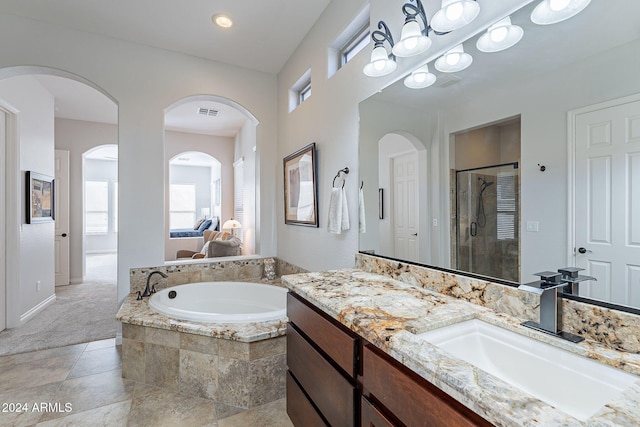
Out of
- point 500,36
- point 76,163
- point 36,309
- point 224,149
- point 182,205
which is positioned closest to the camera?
point 500,36

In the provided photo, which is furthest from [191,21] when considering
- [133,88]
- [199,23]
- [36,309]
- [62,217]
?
[62,217]

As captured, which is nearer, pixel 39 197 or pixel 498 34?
pixel 498 34

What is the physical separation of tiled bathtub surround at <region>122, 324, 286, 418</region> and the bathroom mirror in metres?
1.13

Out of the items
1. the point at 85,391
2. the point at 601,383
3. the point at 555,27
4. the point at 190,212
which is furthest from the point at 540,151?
the point at 190,212

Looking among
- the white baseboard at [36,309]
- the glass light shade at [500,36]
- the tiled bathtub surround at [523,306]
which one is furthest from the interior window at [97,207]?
the glass light shade at [500,36]

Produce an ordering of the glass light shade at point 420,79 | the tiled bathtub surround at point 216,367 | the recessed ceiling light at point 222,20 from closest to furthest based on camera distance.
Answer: the glass light shade at point 420,79
the tiled bathtub surround at point 216,367
the recessed ceiling light at point 222,20

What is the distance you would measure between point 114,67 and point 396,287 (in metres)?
3.22

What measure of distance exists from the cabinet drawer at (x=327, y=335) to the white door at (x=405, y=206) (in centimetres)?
66

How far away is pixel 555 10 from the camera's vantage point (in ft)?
3.34

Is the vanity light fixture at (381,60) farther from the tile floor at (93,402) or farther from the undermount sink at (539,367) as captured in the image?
the tile floor at (93,402)

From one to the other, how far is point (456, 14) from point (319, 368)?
1629 millimetres

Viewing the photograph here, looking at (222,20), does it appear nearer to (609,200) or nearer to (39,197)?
(609,200)

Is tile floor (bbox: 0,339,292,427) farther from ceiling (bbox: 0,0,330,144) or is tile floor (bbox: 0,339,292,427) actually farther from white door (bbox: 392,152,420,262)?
ceiling (bbox: 0,0,330,144)

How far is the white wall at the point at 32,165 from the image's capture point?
3.21 m
